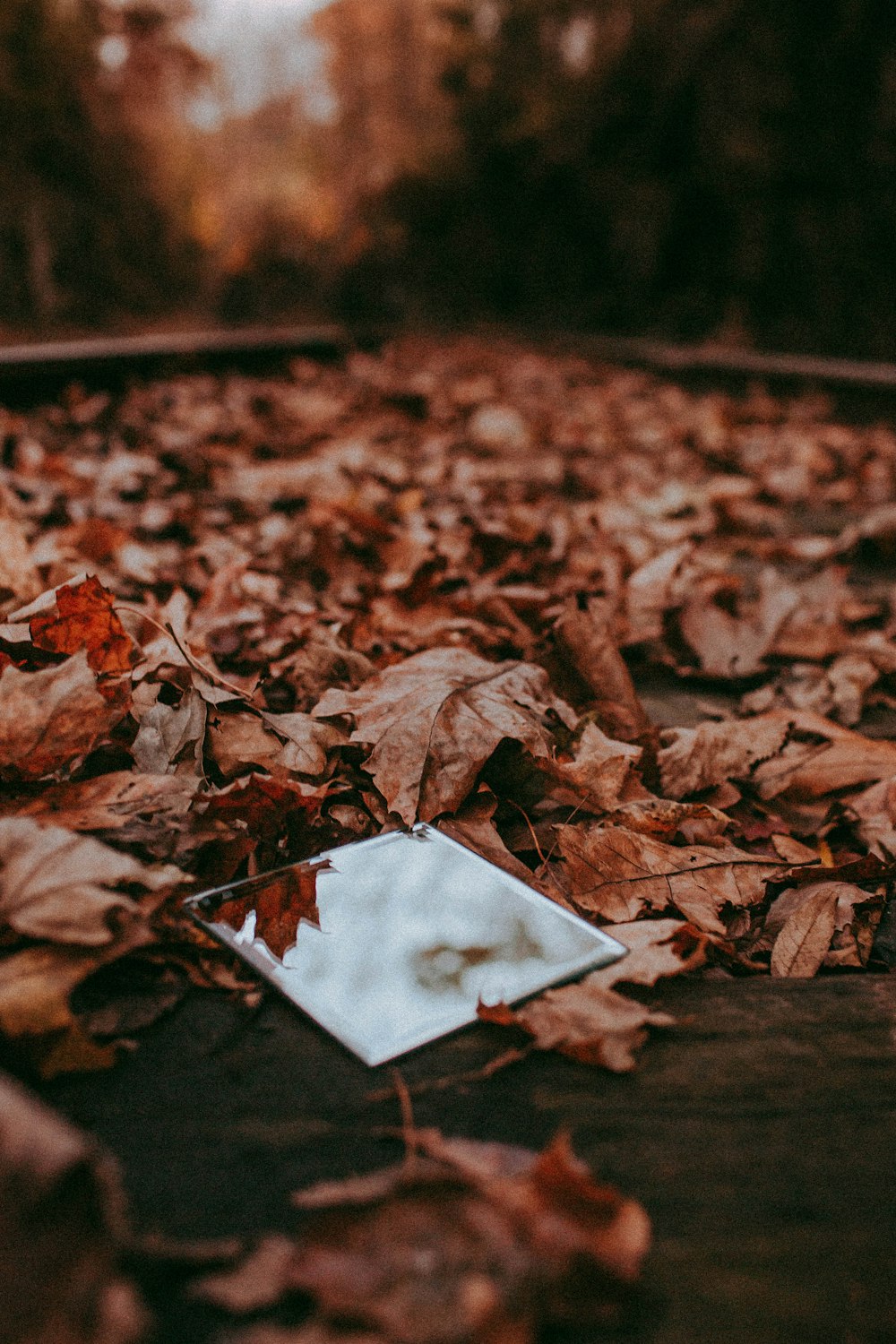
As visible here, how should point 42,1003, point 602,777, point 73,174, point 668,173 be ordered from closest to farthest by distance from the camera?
point 42,1003 < point 602,777 < point 668,173 < point 73,174

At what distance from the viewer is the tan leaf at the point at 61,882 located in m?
1.05

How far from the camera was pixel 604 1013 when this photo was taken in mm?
1109

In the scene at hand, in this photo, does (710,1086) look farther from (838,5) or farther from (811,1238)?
(838,5)

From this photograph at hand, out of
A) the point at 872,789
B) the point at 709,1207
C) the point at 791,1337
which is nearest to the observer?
the point at 791,1337

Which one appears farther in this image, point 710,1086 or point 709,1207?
point 710,1086

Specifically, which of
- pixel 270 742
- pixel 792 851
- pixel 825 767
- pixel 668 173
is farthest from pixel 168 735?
pixel 668 173

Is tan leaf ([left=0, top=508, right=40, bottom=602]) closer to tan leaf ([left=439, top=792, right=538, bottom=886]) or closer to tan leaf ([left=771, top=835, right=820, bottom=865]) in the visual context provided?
tan leaf ([left=439, top=792, right=538, bottom=886])

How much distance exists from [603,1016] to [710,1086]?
0.13 meters

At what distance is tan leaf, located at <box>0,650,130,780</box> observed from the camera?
1340 millimetres

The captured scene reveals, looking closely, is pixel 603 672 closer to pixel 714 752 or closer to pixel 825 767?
pixel 714 752

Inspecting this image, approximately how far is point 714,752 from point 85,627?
1.04 meters

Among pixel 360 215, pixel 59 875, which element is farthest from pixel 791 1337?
pixel 360 215

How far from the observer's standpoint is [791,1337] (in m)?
0.76

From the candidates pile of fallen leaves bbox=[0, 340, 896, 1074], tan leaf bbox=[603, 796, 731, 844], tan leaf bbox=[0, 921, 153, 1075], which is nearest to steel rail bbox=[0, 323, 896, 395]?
pile of fallen leaves bbox=[0, 340, 896, 1074]
